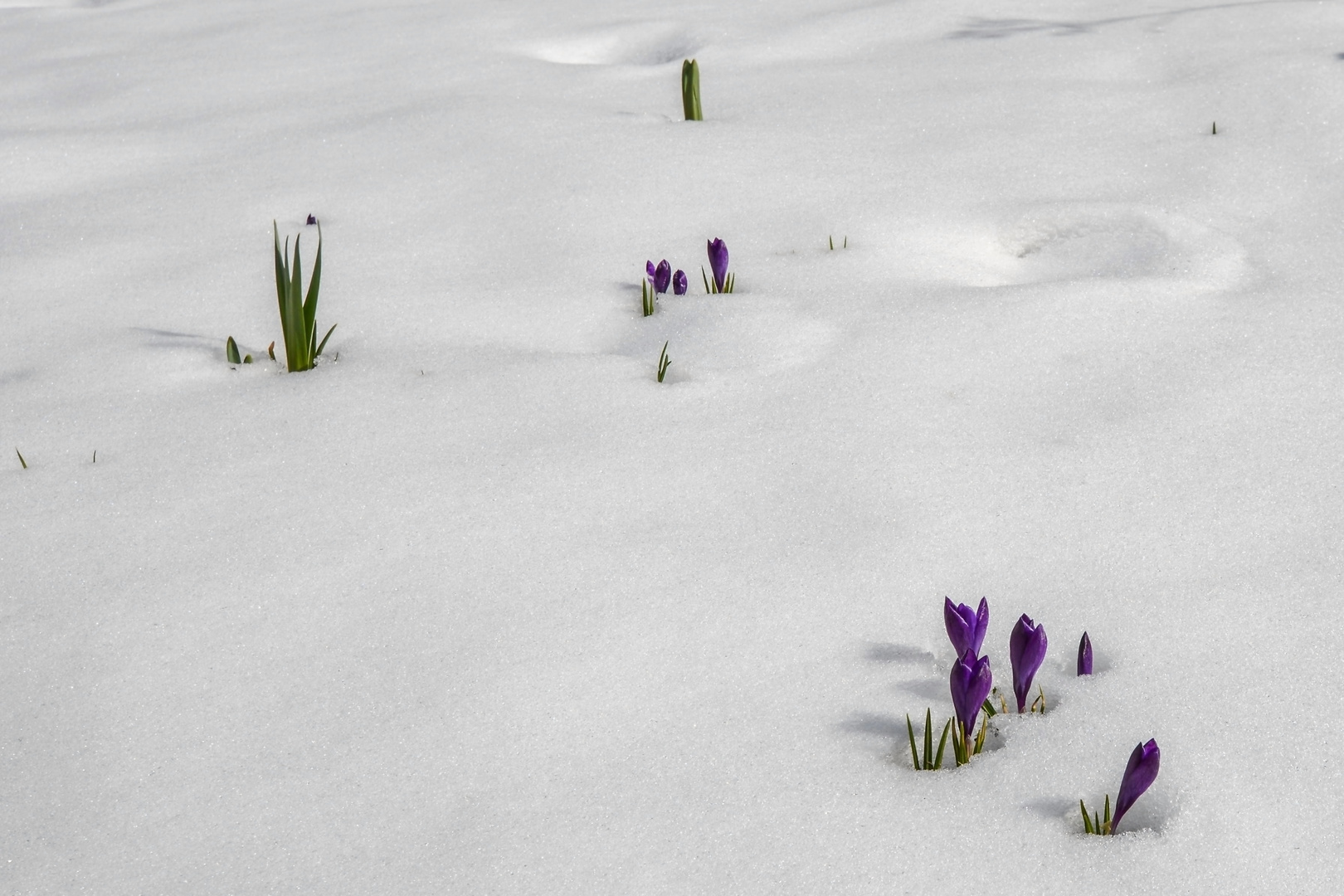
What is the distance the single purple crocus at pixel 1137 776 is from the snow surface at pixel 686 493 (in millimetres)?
42

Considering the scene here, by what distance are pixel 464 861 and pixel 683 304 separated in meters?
1.43

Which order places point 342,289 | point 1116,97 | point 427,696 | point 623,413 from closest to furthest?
point 427,696
point 623,413
point 342,289
point 1116,97

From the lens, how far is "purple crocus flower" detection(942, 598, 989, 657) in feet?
4.44

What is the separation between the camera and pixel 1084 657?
1378mm

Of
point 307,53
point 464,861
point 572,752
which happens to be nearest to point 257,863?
point 464,861

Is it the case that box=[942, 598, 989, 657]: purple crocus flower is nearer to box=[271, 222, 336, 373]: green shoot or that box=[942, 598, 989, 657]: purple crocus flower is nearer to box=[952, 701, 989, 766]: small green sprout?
box=[952, 701, 989, 766]: small green sprout

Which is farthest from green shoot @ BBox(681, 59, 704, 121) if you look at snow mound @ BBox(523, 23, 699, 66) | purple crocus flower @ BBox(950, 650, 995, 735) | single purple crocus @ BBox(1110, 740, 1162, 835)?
single purple crocus @ BBox(1110, 740, 1162, 835)

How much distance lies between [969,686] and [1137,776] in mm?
193

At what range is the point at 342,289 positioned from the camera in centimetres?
258

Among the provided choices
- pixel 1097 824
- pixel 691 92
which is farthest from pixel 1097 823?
pixel 691 92

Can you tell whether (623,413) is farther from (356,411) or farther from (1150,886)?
(1150,886)

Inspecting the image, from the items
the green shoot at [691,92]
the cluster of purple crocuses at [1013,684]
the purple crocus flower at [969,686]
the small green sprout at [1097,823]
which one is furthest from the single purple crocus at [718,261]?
the small green sprout at [1097,823]

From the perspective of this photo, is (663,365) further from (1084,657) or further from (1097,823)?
(1097,823)

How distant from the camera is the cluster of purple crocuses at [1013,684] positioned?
1161mm
